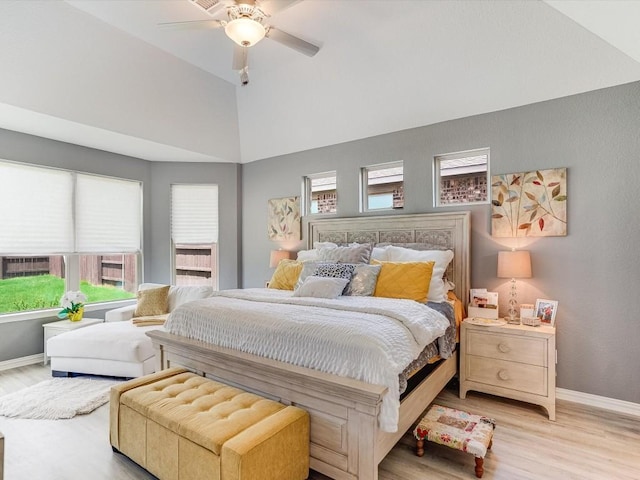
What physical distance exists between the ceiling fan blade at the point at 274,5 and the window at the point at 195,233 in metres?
3.53

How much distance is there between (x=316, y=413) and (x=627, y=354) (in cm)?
268

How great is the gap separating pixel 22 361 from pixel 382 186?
15.2 ft

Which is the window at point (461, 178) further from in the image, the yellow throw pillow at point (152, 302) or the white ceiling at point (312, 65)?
the yellow throw pillow at point (152, 302)

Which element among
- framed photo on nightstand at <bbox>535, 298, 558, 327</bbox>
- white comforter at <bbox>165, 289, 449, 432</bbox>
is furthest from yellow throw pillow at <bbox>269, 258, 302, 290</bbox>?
framed photo on nightstand at <bbox>535, 298, 558, 327</bbox>

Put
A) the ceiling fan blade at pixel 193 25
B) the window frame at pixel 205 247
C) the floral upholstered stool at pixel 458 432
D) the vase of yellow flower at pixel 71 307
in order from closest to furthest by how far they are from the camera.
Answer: the floral upholstered stool at pixel 458 432 < the ceiling fan blade at pixel 193 25 < the vase of yellow flower at pixel 71 307 < the window frame at pixel 205 247

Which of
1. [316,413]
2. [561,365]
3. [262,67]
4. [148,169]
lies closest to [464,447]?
[316,413]

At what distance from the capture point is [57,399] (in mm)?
2928

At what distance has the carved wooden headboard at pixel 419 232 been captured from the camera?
3.49m

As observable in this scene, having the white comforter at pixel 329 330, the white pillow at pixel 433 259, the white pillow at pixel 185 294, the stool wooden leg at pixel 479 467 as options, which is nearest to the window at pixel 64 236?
the white pillow at pixel 185 294

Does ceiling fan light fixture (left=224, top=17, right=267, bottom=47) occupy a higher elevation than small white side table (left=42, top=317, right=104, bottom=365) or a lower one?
higher

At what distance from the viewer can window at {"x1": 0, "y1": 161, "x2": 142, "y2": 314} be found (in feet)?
12.7

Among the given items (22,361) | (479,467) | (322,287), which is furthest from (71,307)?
(479,467)

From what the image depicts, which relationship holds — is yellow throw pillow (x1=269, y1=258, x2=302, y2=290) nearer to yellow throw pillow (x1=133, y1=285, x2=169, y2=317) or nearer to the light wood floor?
yellow throw pillow (x1=133, y1=285, x2=169, y2=317)

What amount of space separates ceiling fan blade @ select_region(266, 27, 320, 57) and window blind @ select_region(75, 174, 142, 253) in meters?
3.50
